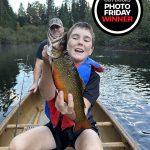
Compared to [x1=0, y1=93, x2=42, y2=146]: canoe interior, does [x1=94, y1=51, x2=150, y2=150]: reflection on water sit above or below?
below

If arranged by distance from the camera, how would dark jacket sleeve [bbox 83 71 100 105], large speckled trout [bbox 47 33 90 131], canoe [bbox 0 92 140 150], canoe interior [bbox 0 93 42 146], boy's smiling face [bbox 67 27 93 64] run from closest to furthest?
large speckled trout [bbox 47 33 90 131], boy's smiling face [bbox 67 27 93 64], dark jacket sleeve [bbox 83 71 100 105], canoe [bbox 0 92 140 150], canoe interior [bbox 0 93 42 146]

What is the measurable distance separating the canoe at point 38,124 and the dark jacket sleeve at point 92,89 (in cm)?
120

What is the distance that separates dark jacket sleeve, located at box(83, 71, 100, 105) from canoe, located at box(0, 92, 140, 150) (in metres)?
1.20

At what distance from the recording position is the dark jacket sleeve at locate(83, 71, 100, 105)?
3998 millimetres

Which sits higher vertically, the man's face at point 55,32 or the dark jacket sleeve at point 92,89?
the man's face at point 55,32

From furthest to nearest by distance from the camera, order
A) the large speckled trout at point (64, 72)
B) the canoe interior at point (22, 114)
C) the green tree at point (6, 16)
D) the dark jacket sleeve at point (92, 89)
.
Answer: the green tree at point (6, 16) < the canoe interior at point (22, 114) < the dark jacket sleeve at point (92, 89) < the large speckled trout at point (64, 72)

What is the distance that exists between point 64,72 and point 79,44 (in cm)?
104

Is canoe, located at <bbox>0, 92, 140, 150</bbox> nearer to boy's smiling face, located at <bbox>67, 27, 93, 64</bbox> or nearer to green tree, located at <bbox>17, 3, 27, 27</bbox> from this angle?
boy's smiling face, located at <bbox>67, 27, 93, 64</bbox>

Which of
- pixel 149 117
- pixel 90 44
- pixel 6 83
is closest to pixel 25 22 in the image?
pixel 6 83

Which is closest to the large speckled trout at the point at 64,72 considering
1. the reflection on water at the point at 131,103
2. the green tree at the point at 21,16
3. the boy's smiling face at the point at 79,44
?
the boy's smiling face at the point at 79,44

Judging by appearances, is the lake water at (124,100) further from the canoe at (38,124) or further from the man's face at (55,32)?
the man's face at (55,32)

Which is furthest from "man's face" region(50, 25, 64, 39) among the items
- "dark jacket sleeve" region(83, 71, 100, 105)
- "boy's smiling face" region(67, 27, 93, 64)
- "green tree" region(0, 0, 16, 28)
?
"green tree" region(0, 0, 16, 28)

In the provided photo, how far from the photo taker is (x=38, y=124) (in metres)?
7.64

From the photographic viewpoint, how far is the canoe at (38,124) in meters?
5.40
